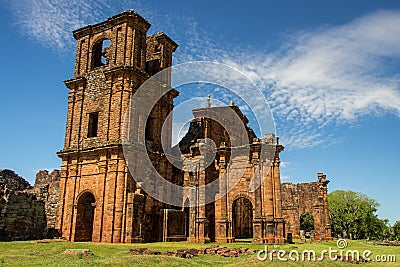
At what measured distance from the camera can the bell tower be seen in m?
21.2

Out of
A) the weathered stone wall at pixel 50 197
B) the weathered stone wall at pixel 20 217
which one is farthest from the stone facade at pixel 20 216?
the weathered stone wall at pixel 50 197

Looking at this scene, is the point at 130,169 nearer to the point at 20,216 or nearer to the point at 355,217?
the point at 20,216

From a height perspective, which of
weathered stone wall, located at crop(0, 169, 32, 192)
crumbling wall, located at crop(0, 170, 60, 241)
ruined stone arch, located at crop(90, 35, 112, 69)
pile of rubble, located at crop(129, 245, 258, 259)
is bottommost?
pile of rubble, located at crop(129, 245, 258, 259)

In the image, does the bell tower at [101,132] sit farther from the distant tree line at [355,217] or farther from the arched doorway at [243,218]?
the distant tree line at [355,217]

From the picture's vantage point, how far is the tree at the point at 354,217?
52.2 m

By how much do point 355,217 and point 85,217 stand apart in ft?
138

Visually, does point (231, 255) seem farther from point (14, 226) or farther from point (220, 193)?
point (14, 226)

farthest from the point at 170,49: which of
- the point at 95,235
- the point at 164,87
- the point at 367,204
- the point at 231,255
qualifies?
the point at 367,204

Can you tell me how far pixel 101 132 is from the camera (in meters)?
23.0

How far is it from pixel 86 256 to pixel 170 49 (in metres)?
19.3

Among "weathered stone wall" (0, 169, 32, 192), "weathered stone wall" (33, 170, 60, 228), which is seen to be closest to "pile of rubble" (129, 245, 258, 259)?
"weathered stone wall" (33, 170, 60, 228)

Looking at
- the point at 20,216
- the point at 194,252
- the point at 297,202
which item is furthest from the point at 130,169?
the point at 297,202

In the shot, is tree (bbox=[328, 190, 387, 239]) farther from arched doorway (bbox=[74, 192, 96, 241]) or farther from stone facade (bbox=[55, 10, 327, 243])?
arched doorway (bbox=[74, 192, 96, 241])

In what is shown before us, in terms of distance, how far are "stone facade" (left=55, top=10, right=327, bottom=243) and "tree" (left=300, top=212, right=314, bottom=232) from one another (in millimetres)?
18501
